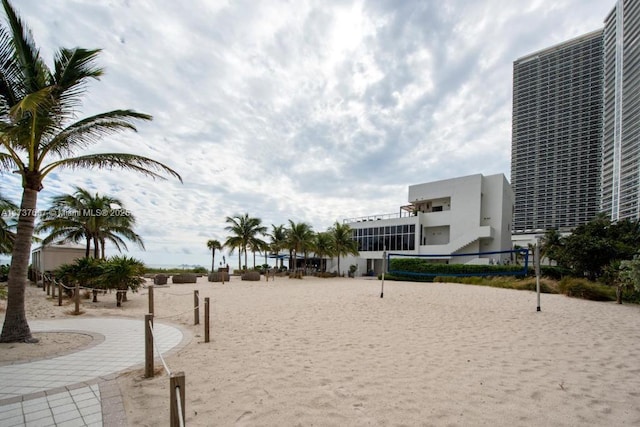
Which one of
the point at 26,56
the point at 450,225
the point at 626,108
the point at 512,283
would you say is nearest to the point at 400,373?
the point at 26,56

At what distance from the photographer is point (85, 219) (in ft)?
55.0

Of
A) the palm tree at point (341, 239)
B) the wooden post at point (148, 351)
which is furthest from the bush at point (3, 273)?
the palm tree at point (341, 239)

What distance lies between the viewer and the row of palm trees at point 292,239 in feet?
100

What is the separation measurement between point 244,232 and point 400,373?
2952cm

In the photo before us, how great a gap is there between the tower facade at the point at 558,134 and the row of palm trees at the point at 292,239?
53697 millimetres

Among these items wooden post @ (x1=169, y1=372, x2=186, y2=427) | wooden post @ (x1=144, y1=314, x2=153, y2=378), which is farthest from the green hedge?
wooden post @ (x1=169, y1=372, x2=186, y2=427)

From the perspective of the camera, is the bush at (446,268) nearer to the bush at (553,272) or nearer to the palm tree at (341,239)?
the bush at (553,272)

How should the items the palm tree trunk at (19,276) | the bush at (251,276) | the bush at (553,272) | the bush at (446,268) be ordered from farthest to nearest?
Result: the bush at (251,276), the bush at (446,268), the bush at (553,272), the palm tree trunk at (19,276)

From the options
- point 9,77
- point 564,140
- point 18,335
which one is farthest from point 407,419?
point 564,140

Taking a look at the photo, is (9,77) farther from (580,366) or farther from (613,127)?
(613,127)

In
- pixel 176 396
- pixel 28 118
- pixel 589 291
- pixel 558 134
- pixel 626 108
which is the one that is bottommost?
pixel 589 291

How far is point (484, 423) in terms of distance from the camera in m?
3.01

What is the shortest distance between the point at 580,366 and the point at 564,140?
7565 centimetres

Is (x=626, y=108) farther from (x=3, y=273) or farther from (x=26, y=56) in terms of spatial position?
(x=3, y=273)
